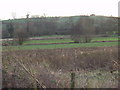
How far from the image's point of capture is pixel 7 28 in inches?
387

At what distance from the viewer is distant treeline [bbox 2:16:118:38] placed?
7308 millimetres

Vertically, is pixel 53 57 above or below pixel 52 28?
below

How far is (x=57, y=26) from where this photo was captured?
9.36 metres

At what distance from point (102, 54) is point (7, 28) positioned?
522cm

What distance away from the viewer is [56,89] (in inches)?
213

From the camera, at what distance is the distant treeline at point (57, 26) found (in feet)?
24.0

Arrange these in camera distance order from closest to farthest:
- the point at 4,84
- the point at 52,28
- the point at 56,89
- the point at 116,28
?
the point at 56,89 → the point at 4,84 → the point at 116,28 → the point at 52,28

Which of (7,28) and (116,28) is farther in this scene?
(7,28)

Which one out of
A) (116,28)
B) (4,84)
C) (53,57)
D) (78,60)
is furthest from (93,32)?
(4,84)

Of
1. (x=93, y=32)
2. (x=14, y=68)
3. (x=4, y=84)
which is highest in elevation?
(x=93, y=32)

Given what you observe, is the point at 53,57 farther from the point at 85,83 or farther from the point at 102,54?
the point at 85,83

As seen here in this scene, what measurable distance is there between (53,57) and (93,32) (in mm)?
3196

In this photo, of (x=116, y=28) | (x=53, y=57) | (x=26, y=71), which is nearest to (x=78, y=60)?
(x=53, y=57)

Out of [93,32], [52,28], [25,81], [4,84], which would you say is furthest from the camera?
[52,28]
